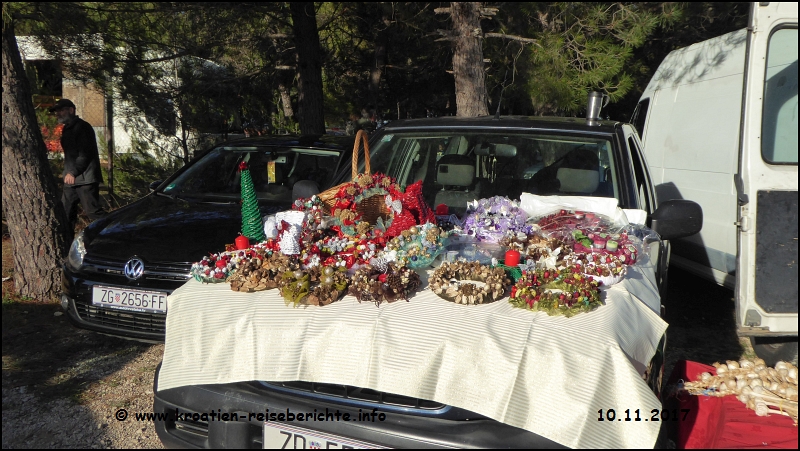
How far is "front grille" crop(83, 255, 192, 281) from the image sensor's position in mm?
Result: 4258

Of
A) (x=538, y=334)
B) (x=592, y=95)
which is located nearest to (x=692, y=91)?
(x=592, y=95)

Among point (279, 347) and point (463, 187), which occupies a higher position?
point (463, 187)

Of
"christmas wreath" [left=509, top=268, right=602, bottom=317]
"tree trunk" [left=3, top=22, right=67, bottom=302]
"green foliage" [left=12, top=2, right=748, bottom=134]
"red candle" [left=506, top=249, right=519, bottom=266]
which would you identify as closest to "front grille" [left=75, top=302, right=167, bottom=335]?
"tree trunk" [left=3, top=22, right=67, bottom=302]

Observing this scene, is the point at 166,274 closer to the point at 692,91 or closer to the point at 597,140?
the point at 597,140

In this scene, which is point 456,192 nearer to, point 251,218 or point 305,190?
point 305,190

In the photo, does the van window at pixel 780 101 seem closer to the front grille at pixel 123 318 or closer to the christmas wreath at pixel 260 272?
the christmas wreath at pixel 260 272

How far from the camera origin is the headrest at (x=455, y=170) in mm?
4031

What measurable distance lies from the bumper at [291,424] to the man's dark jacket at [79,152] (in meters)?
5.34

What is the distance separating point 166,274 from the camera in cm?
427

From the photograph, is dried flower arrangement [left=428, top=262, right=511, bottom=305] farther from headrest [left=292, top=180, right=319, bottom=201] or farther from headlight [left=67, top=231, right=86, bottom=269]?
headlight [left=67, top=231, right=86, bottom=269]

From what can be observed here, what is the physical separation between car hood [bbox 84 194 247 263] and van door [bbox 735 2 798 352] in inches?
122

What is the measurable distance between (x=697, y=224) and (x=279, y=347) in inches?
86.1

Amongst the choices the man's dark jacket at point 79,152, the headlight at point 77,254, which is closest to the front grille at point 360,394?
the headlight at point 77,254

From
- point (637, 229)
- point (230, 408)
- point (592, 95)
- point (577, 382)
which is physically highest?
point (592, 95)
